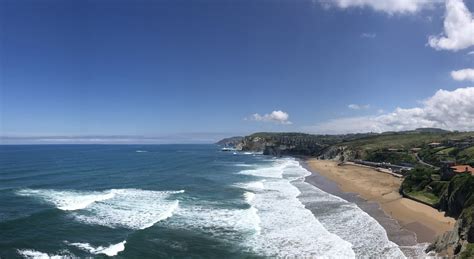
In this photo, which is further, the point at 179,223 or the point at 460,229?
the point at 179,223

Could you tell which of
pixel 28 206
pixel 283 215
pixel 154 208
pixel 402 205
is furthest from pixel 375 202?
pixel 28 206

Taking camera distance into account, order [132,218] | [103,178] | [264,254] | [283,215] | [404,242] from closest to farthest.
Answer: [264,254] → [404,242] → [132,218] → [283,215] → [103,178]

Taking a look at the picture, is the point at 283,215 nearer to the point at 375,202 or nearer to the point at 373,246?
the point at 373,246

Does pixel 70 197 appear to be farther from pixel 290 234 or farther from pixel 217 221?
pixel 290 234

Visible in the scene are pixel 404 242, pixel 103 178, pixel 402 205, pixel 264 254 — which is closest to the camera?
pixel 264 254

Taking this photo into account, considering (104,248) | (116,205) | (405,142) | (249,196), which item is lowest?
(104,248)

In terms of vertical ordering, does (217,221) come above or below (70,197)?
below

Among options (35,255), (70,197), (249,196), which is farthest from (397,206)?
(70,197)
